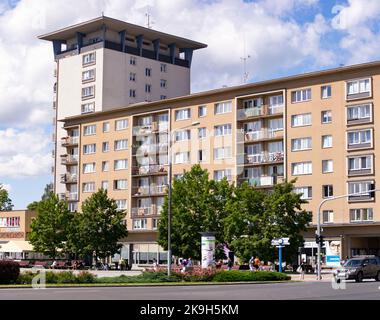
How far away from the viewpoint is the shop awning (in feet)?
332

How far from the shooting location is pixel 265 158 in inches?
3177

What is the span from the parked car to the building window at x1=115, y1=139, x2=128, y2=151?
174 feet

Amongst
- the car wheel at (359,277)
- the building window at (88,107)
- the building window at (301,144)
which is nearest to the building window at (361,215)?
the building window at (301,144)

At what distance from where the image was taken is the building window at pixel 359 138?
2854 inches

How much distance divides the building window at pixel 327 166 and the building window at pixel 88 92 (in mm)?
43948

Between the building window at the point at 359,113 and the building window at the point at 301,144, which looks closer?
the building window at the point at 359,113

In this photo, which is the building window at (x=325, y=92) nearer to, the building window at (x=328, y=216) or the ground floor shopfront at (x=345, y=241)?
the building window at (x=328, y=216)

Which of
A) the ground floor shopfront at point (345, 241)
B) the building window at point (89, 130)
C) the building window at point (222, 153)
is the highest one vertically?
the building window at point (89, 130)

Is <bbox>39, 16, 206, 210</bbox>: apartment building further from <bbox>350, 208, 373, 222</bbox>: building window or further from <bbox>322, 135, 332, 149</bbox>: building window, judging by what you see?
<bbox>350, 208, 373, 222</bbox>: building window

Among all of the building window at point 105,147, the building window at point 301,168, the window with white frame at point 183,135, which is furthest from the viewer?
the building window at point 105,147

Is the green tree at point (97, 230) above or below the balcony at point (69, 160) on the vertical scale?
below

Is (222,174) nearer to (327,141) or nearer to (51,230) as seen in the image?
(327,141)

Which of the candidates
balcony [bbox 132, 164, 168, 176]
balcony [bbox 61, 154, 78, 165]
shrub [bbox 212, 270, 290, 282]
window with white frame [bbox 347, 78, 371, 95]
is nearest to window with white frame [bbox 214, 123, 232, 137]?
balcony [bbox 132, 164, 168, 176]
